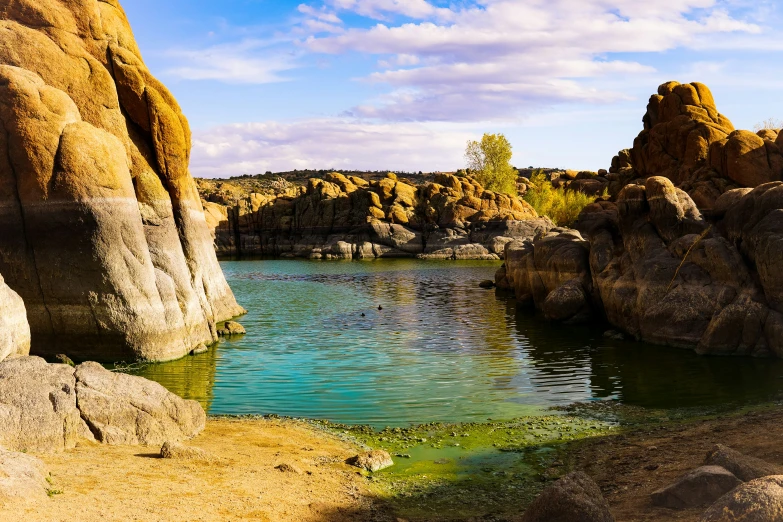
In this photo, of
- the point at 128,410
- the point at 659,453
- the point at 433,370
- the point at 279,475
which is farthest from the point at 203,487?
the point at 433,370

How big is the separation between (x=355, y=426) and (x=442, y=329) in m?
18.9

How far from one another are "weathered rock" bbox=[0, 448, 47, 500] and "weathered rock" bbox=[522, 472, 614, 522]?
7.34 m

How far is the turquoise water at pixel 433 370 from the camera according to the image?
2205 centimetres

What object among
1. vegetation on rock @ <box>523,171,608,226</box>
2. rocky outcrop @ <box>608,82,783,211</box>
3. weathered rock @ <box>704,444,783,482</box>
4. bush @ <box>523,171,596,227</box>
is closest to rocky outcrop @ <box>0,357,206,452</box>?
weathered rock @ <box>704,444,783,482</box>

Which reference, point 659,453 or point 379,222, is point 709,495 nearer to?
point 659,453

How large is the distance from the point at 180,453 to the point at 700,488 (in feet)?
31.1

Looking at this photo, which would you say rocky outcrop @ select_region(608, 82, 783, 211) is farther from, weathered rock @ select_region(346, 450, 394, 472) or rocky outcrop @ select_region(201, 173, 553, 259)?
weathered rock @ select_region(346, 450, 394, 472)

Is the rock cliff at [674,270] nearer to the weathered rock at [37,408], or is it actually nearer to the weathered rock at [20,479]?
the weathered rock at [37,408]

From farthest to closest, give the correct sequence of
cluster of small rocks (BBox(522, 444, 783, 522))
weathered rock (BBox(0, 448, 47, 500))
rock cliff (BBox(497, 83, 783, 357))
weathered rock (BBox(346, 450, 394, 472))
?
rock cliff (BBox(497, 83, 783, 357))
weathered rock (BBox(346, 450, 394, 472))
weathered rock (BBox(0, 448, 47, 500))
cluster of small rocks (BBox(522, 444, 783, 522))

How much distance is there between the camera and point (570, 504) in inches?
412

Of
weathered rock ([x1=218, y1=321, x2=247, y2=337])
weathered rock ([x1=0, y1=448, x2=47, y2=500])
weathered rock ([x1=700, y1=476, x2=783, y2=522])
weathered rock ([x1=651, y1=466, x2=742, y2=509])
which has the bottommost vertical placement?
weathered rock ([x1=218, y1=321, x2=247, y2=337])

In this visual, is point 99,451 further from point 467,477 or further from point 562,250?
point 562,250

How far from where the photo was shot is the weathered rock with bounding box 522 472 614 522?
1041cm

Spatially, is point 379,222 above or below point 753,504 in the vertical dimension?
above
